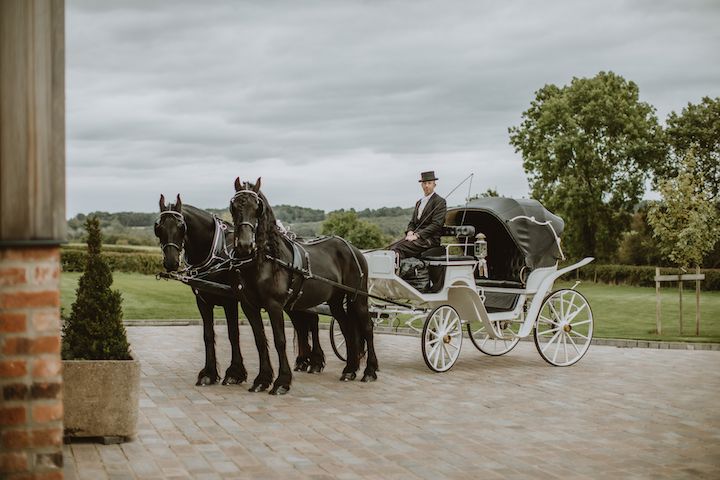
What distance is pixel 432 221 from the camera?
38.5 ft

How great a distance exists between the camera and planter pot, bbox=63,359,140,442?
6.95 metres

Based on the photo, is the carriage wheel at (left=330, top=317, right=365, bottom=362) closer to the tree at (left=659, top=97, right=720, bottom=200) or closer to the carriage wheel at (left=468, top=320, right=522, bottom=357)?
the carriage wheel at (left=468, top=320, right=522, bottom=357)

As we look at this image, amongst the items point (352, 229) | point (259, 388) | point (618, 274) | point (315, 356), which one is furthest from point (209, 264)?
point (352, 229)

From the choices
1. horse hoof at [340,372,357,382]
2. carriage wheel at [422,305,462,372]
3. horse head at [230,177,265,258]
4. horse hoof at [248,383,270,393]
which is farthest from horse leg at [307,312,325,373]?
Answer: horse head at [230,177,265,258]

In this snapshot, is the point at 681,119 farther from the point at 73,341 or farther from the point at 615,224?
the point at 73,341

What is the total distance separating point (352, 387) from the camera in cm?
1022

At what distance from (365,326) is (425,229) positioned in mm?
1659

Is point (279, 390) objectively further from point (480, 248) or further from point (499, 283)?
point (499, 283)

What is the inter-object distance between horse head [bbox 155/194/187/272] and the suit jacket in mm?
3459

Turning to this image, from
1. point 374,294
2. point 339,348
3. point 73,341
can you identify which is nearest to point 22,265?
point 73,341

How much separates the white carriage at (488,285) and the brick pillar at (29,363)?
6.99m

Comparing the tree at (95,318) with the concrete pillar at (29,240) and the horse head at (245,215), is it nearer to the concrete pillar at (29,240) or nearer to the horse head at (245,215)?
the horse head at (245,215)

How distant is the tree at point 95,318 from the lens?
725 centimetres

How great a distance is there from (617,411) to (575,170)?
36861 millimetres
